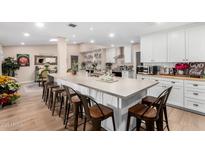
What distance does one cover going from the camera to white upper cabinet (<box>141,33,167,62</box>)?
14.3ft

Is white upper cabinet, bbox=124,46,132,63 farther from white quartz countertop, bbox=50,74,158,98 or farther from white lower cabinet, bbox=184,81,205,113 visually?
white quartz countertop, bbox=50,74,158,98

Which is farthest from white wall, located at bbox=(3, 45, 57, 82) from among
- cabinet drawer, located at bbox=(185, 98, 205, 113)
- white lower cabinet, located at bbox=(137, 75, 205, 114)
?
cabinet drawer, located at bbox=(185, 98, 205, 113)

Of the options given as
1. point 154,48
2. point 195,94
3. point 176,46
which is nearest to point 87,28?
point 154,48

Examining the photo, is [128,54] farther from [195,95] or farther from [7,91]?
[7,91]

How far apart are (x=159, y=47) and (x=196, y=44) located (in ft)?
3.59

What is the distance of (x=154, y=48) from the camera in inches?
182

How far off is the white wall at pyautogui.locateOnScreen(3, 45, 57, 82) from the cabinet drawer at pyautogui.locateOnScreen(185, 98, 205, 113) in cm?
889

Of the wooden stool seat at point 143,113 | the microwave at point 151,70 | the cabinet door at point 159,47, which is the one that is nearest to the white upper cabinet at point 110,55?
the microwave at point 151,70

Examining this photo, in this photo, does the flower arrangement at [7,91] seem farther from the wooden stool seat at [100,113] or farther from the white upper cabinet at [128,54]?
the white upper cabinet at [128,54]
